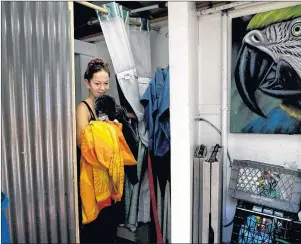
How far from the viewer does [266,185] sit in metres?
1.70

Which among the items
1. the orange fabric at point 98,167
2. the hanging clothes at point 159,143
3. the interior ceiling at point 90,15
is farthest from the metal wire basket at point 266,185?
the interior ceiling at point 90,15

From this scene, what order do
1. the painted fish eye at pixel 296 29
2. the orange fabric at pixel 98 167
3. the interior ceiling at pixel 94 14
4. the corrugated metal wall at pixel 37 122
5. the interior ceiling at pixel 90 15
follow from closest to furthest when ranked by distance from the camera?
the corrugated metal wall at pixel 37 122
the orange fabric at pixel 98 167
the painted fish eye at pixel 296 29
the interior ceiling at pixel 94 14
the interior ceiling at pixel 90 15

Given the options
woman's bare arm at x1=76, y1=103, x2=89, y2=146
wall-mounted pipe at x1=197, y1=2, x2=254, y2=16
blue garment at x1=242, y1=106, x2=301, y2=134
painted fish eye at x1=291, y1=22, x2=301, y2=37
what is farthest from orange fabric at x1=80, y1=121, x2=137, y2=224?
painted fish eye at x1=291, y1=22, x2=301, y2=37

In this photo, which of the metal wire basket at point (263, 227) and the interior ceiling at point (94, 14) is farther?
the interior ceiling at point (94, 14)

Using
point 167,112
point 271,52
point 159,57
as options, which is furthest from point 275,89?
point 159,57

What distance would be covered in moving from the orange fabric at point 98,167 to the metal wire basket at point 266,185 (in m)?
0.92

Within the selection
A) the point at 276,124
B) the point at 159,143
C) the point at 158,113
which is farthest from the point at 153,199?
the point at 276,124

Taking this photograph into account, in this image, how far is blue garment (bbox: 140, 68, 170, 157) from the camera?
1768 millimetres

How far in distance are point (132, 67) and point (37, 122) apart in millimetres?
861

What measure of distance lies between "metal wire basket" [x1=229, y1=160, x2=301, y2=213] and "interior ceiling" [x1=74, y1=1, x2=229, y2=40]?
1375mm

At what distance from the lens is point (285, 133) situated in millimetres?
1751

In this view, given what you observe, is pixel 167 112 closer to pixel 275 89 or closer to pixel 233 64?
pixel 233 64

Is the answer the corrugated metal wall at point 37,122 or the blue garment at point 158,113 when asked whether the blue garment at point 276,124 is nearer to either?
the blue garment at point 158,113

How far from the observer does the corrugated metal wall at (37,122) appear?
1.35 metres
